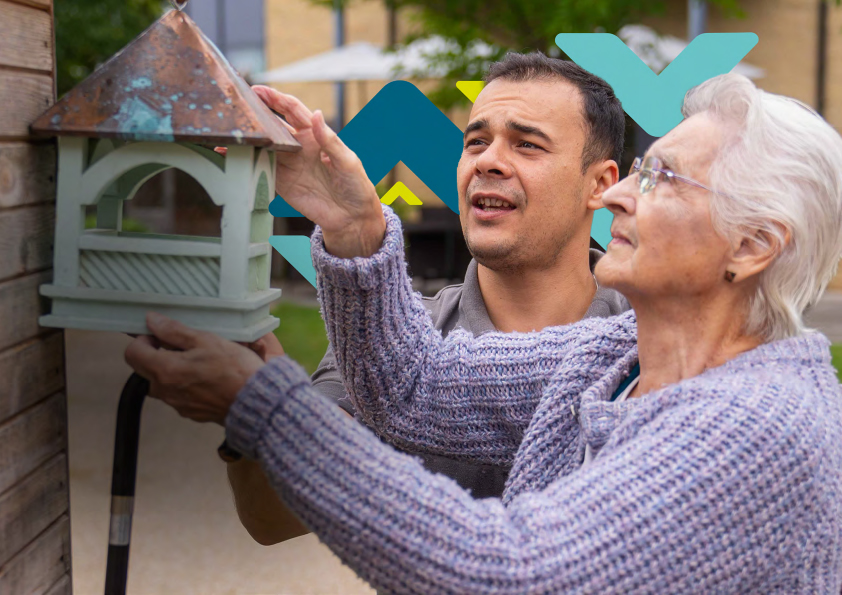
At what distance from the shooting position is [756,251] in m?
1.58

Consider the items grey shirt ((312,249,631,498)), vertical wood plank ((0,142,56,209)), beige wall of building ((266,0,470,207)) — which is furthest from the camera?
beige wall of building ((266,0,470,207))

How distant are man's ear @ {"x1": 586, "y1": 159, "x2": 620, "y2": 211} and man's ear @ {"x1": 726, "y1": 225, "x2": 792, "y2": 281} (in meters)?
1.16

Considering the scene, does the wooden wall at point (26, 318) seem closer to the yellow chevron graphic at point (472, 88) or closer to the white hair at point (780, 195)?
the white hair at point (780, 195)

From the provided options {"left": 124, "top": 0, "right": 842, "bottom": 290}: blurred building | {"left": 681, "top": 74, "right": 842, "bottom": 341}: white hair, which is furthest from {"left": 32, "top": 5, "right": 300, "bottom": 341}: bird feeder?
{"left": 124, "top": 0, "right": 842, "bottom": 290}: blurred building

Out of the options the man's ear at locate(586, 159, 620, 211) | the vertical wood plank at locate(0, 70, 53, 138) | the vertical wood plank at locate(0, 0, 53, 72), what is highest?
the vertical wood plank at locate(0, 0, 53, 72)

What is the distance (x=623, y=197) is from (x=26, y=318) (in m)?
1.04

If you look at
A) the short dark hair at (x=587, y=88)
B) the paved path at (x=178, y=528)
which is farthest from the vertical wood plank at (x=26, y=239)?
the paved path at (x=178, y=528)

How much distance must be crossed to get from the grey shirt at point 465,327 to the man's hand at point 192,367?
93cm

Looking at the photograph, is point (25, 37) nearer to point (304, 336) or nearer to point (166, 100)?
point (166, 100)

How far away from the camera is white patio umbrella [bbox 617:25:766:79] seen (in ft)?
28.0

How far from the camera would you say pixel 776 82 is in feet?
39.2

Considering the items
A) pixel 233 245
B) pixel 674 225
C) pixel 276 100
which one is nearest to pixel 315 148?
pixel 276 100

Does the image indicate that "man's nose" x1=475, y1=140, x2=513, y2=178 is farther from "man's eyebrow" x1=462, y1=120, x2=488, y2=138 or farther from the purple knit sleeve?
the purple knit sleeve

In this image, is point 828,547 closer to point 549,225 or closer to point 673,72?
point 549,225
